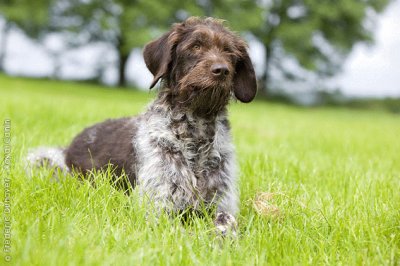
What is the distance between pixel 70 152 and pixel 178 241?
3215mm

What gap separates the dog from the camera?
15.7ft

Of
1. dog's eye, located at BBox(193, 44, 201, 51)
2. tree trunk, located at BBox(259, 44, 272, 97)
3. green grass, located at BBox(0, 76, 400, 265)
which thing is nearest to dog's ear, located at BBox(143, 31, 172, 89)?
dog's eye, located at BBox(193, 44, 201, 51)

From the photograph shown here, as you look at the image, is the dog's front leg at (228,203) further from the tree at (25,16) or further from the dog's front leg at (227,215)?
the tree at (25,16)

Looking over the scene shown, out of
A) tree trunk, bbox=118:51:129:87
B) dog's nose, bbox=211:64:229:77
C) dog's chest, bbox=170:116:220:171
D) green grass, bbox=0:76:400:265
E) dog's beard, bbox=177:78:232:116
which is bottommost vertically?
tree trunk, bbox=118:51:129:87

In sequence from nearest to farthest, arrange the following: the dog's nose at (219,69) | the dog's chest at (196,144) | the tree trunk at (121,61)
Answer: the dog's nose at (219,69) < the dog's chest at (196,144) < the tree trunk at (121,61)

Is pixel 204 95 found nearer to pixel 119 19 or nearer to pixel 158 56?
pixel 158 56

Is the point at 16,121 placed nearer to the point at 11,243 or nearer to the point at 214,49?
the point at 214,49

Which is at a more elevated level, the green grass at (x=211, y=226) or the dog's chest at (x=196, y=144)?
the dog's chest at (x=196, y=144)

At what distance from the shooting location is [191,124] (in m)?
5.12

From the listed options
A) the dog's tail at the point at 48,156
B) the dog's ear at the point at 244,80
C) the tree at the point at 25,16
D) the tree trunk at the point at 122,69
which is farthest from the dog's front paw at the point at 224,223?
the tree trunk at the point at 122,69

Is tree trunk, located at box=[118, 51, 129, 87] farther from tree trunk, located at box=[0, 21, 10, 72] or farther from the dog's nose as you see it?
the dog's nose

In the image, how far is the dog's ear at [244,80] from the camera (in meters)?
5.51

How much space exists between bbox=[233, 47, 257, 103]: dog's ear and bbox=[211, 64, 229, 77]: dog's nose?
0.83m

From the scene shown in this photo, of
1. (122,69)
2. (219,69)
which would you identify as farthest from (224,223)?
(122,69)
